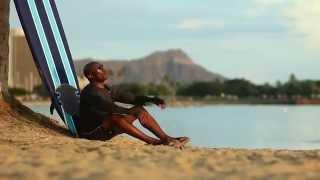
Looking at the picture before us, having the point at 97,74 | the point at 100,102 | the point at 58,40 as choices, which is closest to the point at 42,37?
the point at 58,40

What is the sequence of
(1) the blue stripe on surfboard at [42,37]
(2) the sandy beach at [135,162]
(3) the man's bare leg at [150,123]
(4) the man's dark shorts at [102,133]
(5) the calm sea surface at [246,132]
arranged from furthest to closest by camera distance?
(5) the calm sea surface at [246,132]
(1) the blue stripe on surfboard at [42,37]
(4) the man's dark shorts at [102,133]
(3) the man's bare leg at [150,123]
(2) the sandy beach at [135,162]

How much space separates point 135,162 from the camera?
684 cm

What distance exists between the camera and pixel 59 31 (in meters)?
11.5

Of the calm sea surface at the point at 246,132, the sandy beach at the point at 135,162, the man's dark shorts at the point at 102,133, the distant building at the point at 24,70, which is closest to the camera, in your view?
the sandy beach at the point at 135,162

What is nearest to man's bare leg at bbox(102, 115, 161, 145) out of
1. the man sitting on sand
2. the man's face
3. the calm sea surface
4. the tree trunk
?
the man sitting on sand

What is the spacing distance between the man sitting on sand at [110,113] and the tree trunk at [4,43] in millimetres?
2223

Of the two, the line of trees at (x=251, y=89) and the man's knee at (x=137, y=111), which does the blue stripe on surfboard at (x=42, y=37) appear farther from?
the line of trees at (x=251, y=89)

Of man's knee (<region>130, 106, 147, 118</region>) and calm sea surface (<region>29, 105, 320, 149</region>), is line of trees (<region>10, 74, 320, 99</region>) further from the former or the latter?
man's knee (<region>130, 106, 147, 118</region>)

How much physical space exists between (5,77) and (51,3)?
4.42 feet

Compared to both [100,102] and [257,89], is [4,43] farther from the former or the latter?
[257,89]

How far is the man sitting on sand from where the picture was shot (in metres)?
8.94

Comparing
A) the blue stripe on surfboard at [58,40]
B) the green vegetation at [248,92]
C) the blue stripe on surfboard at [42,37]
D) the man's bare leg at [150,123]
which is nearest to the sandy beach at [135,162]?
the man's bare leg at [150,123]

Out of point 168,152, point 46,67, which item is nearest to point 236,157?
point 168,152

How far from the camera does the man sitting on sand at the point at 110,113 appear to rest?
8938 mm
